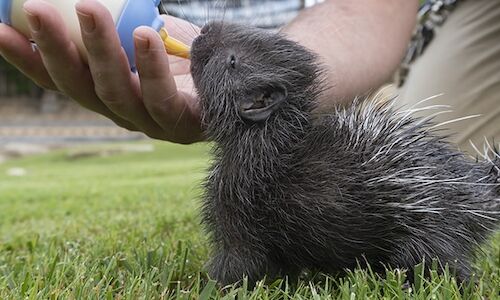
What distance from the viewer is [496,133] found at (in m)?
3.93

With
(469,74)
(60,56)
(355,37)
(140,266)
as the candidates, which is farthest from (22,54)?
(469,74)

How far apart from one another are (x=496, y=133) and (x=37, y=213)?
9.80 feet

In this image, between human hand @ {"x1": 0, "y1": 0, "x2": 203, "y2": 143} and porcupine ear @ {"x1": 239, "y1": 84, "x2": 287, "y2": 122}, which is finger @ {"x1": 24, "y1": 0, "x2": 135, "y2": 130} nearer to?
human hand @ {"x1": 0, "y1": 0, "x2": 203, "y2": 143}

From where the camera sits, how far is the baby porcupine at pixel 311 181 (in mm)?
1799

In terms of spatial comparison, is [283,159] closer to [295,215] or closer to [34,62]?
[295,215]

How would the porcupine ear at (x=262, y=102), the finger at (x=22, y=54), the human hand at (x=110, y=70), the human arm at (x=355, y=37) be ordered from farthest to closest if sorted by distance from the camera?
the human arm at (x=355, y=37) → the finger at (x=22, y=54) → the porcupine ear at (x=262, y=102) → the human hand at (x=110, y=70)

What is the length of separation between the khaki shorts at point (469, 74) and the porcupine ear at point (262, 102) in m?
2.29

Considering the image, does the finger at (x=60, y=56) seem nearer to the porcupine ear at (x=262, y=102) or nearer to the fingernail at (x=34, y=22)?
the fingernail at (x=34, y=22)

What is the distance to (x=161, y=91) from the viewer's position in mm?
2018

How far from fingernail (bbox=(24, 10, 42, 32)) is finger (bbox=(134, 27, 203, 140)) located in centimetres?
26

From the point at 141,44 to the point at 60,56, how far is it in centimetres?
31

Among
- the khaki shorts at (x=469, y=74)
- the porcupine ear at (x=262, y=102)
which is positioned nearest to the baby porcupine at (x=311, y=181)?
the porcupine ear at (x=262, y=102)

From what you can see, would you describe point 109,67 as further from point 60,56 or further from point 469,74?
point 469,74

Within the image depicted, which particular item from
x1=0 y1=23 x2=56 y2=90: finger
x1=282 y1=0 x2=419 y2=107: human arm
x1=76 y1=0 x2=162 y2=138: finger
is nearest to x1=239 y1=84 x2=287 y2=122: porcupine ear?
x1=76 y1=0 x2=162 y2=138: finger
